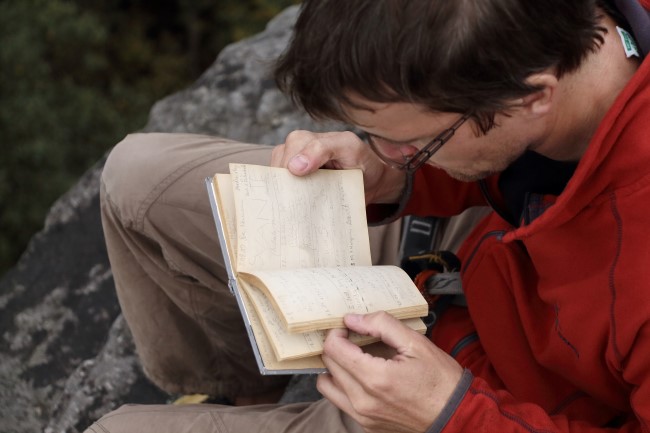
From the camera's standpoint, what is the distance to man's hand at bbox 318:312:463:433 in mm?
1304

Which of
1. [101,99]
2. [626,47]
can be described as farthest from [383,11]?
[101,99]

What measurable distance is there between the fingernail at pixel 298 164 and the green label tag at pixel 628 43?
0.56 metres

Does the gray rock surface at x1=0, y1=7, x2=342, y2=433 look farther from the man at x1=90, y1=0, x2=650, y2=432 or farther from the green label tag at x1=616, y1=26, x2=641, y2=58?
the green label tag at x1=616, y1=26, x2=641, y2=58

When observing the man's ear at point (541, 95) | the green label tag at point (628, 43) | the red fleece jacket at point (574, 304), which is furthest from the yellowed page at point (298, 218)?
the green label tag at point (628, 43)

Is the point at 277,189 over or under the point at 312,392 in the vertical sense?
over

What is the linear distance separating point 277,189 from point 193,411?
0.47m

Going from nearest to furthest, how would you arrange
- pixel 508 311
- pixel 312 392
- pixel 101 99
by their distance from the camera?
pixel 508 311 → pixel 312 392 → pixel 101 99

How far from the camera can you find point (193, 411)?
1671 mm

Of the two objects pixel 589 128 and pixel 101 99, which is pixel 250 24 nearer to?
pixel 101 99

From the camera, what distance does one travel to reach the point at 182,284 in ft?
6.43

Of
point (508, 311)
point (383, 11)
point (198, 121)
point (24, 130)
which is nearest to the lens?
point (383, 11)

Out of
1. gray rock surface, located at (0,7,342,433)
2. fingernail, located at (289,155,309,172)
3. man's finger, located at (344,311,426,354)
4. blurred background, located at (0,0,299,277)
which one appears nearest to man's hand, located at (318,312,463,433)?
man's finger, located at (344,311,426,354)

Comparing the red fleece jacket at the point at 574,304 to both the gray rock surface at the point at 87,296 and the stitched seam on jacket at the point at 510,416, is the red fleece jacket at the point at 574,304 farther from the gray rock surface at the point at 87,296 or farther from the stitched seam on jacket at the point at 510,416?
the gray rock surface at the point at 87,296

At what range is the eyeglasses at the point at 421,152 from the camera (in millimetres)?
1350
